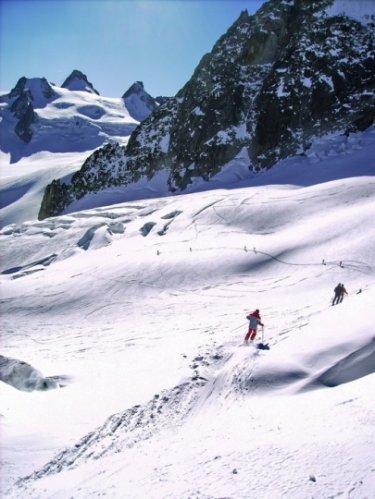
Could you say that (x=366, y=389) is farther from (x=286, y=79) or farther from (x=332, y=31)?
(x=332, y=31)

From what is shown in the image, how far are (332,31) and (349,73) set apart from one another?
7.57 meters

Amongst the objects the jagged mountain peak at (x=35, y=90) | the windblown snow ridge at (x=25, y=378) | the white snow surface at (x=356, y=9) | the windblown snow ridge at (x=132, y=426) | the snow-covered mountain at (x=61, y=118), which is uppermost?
the jagged mountain peak at (x=35, y=90)

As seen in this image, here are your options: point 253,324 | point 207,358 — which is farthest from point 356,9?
point 207,358

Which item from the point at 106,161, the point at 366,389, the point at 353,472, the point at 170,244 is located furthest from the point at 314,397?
the point at 106,161

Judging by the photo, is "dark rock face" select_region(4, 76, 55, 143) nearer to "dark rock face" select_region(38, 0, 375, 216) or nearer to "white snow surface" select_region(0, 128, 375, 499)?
"dark rock face" select_region(38, 0, 375, 216)

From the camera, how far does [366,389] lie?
8.83m

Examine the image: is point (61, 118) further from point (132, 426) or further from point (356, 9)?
point (132, 426)

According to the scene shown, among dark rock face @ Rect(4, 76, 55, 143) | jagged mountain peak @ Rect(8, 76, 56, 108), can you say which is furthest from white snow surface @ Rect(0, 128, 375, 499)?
A: jagged mountain peak @ Rect(8, 76, 56, 108)

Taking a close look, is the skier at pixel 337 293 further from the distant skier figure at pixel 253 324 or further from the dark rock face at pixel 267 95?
the dark rock face at pixel 267 95

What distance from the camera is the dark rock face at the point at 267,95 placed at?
177 feet

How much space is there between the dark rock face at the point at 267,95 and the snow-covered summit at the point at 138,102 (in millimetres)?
127045

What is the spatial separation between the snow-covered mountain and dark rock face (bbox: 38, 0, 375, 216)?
7954 cm

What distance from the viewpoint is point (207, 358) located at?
13.7 metres

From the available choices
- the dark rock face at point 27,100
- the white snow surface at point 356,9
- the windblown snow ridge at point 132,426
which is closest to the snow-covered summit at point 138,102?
the dark rock face at point 27,100
